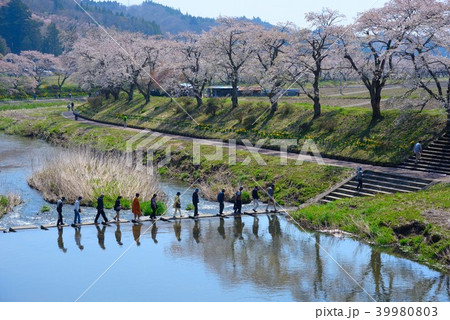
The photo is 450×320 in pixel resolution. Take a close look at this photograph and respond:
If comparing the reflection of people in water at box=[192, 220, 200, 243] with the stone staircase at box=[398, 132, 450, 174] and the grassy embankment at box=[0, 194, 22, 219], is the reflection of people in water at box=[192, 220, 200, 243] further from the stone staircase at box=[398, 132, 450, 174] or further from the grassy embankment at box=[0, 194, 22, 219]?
Answer: the stone staircase at box=[398, 132, 450, 174]

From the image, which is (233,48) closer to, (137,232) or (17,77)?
(137,232)

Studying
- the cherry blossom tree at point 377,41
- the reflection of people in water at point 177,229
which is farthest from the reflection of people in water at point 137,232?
the cherry blossom tree at point 377,41

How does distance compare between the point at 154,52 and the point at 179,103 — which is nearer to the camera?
the point at 179,103

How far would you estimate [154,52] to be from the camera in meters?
67.4

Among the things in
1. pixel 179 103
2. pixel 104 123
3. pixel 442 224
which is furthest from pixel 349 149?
pixel 104 123

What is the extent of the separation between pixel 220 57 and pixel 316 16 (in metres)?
13.0

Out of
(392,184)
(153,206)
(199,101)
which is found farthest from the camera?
(199,101)

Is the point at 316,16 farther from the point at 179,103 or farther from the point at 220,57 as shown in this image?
the point at 179,103

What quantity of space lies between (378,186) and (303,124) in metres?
15.3

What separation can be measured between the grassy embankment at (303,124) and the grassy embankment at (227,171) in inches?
136

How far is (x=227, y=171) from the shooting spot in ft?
123

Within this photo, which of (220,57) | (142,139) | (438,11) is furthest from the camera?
(220,57)

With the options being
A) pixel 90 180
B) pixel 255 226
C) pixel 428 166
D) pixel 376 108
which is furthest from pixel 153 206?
pixel 376 108

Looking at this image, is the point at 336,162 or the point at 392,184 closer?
the point at 392,184
